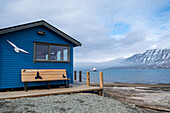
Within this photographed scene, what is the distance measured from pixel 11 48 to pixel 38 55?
157 centimetres

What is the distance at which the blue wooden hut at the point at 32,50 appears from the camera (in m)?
7.36

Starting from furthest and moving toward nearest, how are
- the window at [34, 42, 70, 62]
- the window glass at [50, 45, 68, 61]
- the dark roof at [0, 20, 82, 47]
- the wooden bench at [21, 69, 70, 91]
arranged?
the window glass at [50, 45, 68, 61], the window at [34, 42, 70, 62], the wooden bench at [21, 69, 70, 91], the dark roof at [0, 20, 82, 47]

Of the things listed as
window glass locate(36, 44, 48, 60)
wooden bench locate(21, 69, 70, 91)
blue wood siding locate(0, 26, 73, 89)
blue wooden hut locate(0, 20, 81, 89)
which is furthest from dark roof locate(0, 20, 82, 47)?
wooden bench locate(21, 69, 70, 91)

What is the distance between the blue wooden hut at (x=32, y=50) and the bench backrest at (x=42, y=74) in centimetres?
32

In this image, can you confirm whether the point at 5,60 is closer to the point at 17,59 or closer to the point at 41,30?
the point at 17,59

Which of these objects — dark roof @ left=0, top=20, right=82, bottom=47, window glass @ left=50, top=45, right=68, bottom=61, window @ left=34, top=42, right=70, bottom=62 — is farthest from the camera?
window glass @ left=50, top=45, right=68, bottom=61

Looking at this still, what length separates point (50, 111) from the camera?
14.6ft

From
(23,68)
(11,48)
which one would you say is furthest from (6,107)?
(11,48)

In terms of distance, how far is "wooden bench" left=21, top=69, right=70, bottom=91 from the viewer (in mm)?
7551

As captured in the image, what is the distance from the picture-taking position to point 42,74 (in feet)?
26.6

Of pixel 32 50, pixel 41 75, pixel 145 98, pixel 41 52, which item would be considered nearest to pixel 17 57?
pixel 32 50

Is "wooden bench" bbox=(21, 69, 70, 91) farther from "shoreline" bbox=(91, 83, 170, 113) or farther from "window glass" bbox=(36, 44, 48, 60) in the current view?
"shoreline" bbox=(91, 83, 170, 113)

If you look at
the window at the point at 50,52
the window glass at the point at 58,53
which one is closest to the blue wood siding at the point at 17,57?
the window at the point at 50,52

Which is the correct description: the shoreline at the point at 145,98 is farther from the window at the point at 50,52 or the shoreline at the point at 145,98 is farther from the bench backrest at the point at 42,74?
the window at the point at 50,52
